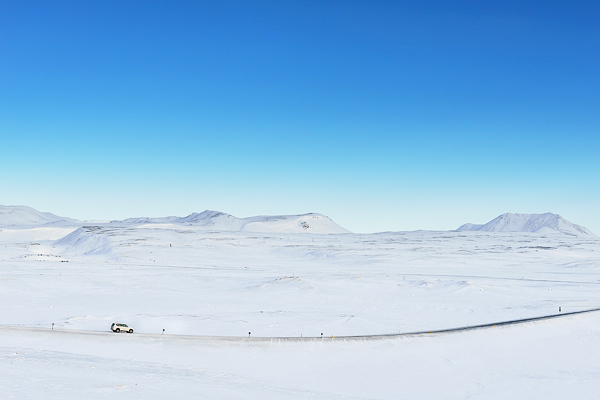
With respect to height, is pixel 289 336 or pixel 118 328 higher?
pixel 118 328

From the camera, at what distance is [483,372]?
3259 cm

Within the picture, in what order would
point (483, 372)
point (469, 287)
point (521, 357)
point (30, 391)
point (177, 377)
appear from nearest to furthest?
1. point (30, 391)
2. point (177, 377)
3. point (483, 372)
4. point (521, 357)
5. point (469, 287)

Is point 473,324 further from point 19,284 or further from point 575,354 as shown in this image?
point 19,284

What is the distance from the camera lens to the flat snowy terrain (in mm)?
23484

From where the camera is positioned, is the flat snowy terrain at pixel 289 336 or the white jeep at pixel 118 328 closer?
the flat snowy terrain at pixel 289 336

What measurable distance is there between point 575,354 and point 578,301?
2516cm

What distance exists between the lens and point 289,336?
39.2 meters

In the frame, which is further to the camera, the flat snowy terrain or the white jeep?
the white jeep

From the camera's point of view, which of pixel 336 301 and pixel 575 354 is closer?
pixel 575 354

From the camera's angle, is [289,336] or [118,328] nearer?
[118,328]

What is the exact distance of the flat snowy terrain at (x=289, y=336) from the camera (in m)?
23.5

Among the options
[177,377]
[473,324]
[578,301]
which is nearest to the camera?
[177,377]

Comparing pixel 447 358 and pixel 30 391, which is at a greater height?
pixel 30 391

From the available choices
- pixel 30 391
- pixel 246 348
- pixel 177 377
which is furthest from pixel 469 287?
pixel 30 391
